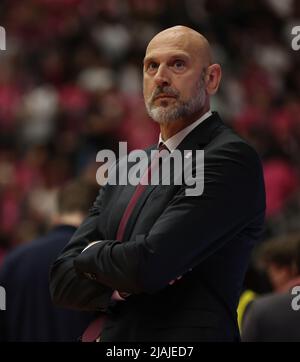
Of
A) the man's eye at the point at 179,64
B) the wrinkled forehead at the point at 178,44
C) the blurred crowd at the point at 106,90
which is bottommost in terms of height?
the man's eye at the point at 179,64

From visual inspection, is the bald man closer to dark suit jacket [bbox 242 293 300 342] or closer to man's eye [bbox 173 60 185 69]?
man's eye [bbox 173 60 185 69]

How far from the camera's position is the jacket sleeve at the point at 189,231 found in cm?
288

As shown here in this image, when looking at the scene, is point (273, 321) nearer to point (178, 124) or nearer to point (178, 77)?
Result: point (178, 124)

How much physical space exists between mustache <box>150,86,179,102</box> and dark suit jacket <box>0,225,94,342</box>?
68.5 inches

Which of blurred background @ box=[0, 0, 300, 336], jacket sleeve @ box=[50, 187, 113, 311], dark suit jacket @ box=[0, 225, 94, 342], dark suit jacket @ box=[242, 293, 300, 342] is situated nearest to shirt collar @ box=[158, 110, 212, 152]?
jacket sleeve @ box=[50, 187, 113, 311]

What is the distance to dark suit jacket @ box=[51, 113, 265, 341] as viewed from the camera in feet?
9.50

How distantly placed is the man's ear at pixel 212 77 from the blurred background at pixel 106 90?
14.1ft

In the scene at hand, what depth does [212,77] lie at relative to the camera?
327 cm

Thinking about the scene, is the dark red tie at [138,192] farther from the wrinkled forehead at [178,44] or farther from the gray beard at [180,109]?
the wrinkled forehead at [178,44]

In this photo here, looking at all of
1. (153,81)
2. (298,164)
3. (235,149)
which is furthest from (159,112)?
(298,164)

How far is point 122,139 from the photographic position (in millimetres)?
9688

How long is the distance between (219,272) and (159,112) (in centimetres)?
60

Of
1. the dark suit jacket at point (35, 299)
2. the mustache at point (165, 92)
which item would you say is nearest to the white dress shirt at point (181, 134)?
the mustache at point (165, 92)

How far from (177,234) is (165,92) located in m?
0.55
